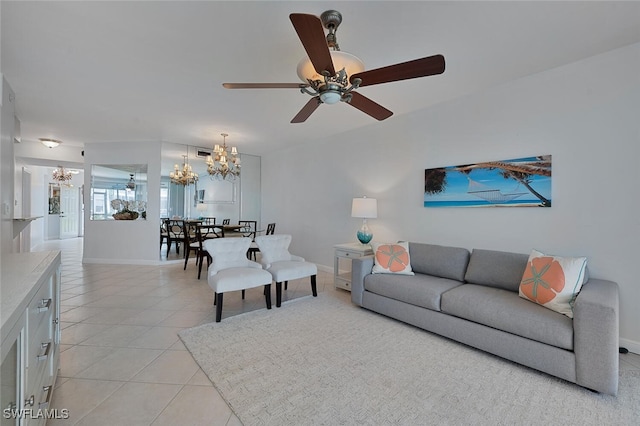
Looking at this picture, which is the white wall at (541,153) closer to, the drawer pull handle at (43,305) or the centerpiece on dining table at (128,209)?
the drawer pull handle at (43,305)

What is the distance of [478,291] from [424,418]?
1.43 metres

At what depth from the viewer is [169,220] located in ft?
20.2

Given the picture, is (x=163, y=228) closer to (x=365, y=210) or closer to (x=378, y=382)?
(x=365, y=210)

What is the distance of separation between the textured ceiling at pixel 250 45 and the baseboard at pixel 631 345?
2.59 metres

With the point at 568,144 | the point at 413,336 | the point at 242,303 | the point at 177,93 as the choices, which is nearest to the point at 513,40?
the point at 568,144

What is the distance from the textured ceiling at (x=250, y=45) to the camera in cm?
197

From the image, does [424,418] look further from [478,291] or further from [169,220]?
[169,220]

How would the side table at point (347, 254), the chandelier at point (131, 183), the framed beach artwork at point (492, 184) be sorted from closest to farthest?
the framed beach artwork at point (492, 184) < the side table at point (347, 254) < the chandelier at point (131, 183)

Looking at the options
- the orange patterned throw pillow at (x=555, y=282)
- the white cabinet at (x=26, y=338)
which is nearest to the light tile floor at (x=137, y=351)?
the white cabinet at (x=26, y=338)

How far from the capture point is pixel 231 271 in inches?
132

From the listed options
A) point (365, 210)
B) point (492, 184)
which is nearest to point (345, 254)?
point (365, 210)

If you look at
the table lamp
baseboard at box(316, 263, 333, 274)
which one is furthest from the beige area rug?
baseboard at box(316, 263, 333, 274)

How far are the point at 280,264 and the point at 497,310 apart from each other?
2493 mm

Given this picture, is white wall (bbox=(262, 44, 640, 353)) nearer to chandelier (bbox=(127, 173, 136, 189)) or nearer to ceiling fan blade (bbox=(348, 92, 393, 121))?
ceiling fan blade (bbox=(348, 92, 393, 121))
